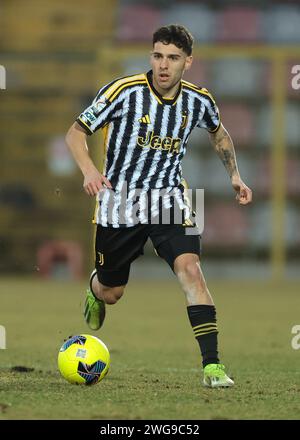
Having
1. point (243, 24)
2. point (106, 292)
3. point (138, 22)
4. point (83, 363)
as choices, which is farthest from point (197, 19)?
point (83, 363)

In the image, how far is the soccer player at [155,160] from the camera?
248 inches

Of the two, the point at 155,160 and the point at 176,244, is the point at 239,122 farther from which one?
the point at 176,244

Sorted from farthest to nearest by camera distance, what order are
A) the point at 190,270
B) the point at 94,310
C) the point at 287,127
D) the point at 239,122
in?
1. the point at 239,122
2. the point at 287,127
3. the point at 94,310
4. the point at 190,270

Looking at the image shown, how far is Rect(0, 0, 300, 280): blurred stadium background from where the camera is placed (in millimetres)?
18344

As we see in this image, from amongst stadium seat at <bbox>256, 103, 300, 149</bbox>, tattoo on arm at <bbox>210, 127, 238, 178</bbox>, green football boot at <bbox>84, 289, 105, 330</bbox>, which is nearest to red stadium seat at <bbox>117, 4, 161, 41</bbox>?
stadium seat at <bbox>256, 103, 300, 149</bbox>

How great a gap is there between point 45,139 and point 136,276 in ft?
11.5

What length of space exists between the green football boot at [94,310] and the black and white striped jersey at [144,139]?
1.01 meters

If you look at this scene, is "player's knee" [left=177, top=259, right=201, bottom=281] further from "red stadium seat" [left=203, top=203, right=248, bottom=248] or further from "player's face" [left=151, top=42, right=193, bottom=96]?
"red stadium seat" [left=203, top=203, right=248, bottom=248]

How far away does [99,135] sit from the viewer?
18438 mm

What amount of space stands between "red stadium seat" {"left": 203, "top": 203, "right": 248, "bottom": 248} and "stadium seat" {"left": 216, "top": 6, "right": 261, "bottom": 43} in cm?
308

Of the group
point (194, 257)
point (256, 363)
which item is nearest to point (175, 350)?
point (256, 363)

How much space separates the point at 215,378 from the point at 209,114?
1.67m

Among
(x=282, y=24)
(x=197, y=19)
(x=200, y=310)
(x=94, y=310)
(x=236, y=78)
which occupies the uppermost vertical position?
(x=197, y=19)

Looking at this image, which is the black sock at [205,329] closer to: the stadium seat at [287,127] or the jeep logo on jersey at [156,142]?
the jeep logo on jersey at [156,142]
